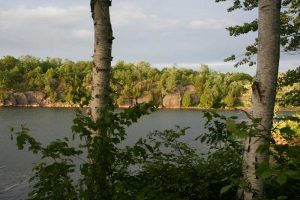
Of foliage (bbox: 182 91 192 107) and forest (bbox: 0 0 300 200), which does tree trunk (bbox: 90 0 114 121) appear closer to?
forest (bbox: 0 0 300 200)

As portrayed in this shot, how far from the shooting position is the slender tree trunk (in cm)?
437

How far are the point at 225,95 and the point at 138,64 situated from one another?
5066 cm

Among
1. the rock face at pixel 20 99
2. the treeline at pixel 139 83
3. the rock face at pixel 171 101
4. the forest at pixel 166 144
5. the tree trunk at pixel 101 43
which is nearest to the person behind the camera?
the forest at pixel 166 144

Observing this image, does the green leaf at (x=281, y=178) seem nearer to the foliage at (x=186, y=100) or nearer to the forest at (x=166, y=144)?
the forest at (x=166, y=144)

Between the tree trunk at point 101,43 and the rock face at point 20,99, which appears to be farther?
the rock face at point 20,99

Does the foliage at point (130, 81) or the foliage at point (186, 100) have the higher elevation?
the foliage at point (130, 81)

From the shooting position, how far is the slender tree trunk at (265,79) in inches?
172

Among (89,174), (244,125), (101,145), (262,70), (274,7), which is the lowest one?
(89,174)

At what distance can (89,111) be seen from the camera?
506cm

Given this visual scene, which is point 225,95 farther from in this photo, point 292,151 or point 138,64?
point 292,151

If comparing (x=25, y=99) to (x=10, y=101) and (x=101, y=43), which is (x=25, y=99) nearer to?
(x=10, y=101)

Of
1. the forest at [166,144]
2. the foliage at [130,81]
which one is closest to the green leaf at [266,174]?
the forest at [166,144]

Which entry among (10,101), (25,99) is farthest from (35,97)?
(10,101)

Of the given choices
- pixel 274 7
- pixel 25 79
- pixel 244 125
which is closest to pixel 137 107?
pixel 244 125
